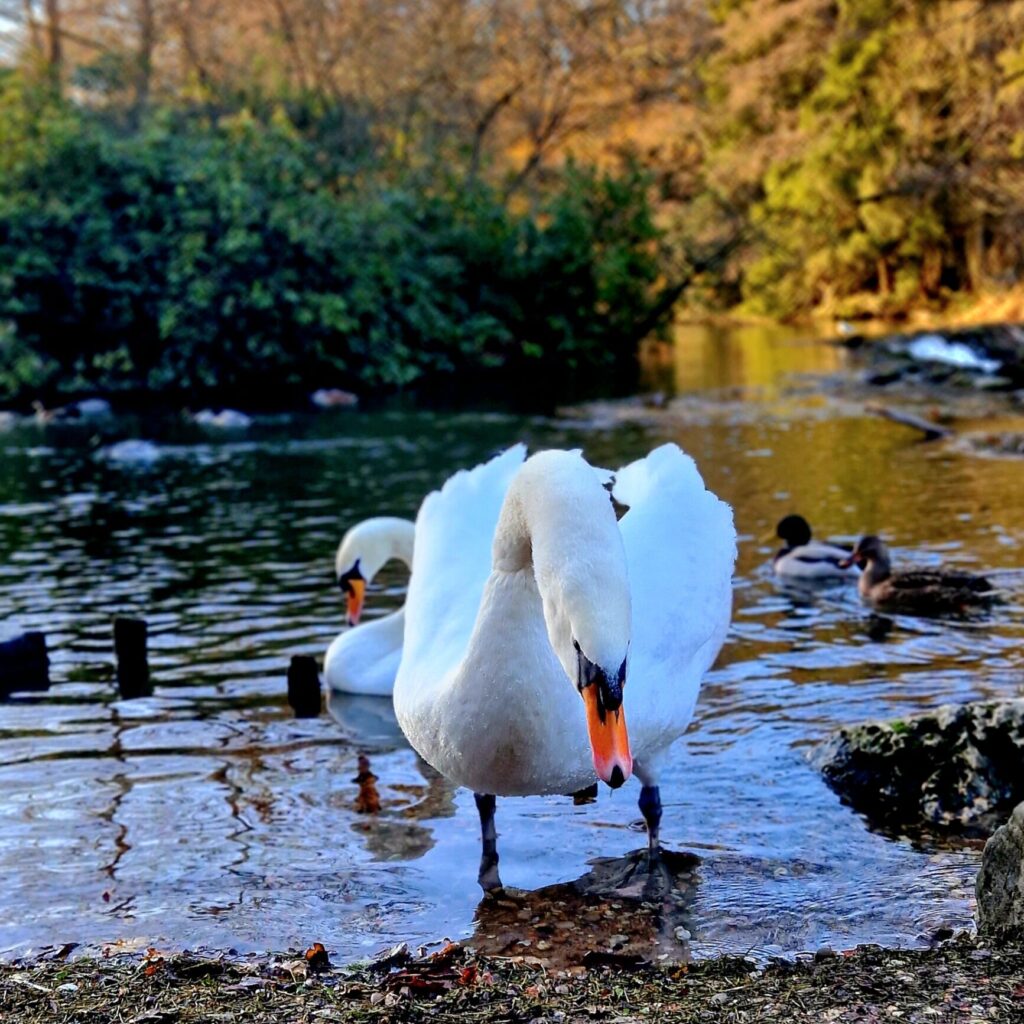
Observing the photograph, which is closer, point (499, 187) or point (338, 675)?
point (338, 675)

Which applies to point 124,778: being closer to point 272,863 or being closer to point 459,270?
point 272,863

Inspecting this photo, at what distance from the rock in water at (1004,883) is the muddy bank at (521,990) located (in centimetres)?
9

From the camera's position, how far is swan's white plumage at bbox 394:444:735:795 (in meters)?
4.05

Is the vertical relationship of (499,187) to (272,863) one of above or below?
above

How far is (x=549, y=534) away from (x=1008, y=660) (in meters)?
5.04

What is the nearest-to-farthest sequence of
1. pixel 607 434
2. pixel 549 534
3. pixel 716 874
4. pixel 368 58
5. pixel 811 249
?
pixel 549 534
pixel 716 874
pixel 607 434
pixel 368 58
pixel 811 249

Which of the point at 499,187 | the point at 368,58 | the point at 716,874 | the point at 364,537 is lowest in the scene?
the point at 716,874

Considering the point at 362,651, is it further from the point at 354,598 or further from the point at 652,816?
the point at 652,816

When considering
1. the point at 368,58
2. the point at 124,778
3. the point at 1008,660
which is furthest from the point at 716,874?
the point at 368,58

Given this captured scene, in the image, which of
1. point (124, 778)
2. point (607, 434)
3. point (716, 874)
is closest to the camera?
point (716, 874)

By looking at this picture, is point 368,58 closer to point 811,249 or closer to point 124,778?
point 811,249

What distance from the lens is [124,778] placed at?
6859mm

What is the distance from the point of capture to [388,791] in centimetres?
668

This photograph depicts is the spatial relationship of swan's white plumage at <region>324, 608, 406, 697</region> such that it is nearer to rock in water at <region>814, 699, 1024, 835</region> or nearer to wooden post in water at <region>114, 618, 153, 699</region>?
wooden post in water at <region>114, 618, 153, 699</region>
